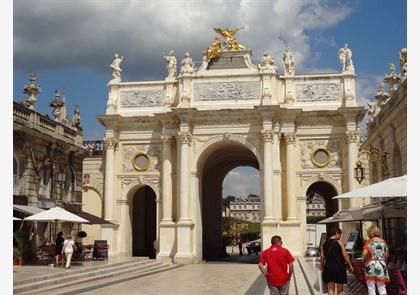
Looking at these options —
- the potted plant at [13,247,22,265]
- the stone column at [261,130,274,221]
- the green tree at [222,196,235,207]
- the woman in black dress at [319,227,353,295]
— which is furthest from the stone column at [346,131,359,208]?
the green tree at [222,196,235,207]

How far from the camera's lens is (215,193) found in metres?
41.5

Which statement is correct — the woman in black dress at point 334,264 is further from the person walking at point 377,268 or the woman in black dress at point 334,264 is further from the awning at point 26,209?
the awning at point 26,209

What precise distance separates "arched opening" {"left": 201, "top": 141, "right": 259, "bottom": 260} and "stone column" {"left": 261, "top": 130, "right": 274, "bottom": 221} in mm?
6236

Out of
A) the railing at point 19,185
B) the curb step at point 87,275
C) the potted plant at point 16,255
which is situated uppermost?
the railing at point 19,185

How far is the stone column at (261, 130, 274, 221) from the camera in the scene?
3081cm

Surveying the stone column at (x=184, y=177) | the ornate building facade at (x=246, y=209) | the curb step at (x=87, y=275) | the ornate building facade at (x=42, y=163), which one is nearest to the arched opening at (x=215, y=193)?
the stone column at (x=184, y=177)

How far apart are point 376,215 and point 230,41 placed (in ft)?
64.0

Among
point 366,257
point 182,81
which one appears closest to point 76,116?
point 182,81

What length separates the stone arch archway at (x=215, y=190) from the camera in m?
38.2

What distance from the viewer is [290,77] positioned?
109ft

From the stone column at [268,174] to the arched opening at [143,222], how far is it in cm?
1055

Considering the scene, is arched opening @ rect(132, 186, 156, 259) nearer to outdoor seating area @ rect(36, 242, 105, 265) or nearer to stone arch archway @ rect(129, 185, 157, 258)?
stone arch archway @ rect(129, 185, 157, 258)
